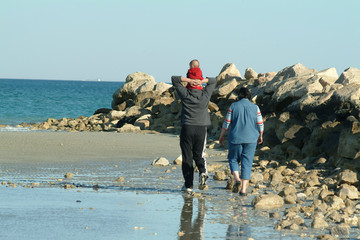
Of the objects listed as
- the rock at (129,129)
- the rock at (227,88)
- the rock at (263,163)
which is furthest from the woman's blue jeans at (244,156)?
the rock at (129,129)

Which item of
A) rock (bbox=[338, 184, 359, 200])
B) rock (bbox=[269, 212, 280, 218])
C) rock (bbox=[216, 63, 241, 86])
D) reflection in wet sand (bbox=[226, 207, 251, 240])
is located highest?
rock (bbox=[216, 63, 241, 86])

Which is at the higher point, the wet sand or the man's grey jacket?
the man's grey jacket

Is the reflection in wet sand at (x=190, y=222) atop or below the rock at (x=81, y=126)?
below

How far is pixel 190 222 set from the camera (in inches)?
293

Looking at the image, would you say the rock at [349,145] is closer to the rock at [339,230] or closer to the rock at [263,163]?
the rock at [263,163]

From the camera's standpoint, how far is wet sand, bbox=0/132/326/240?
6840mm

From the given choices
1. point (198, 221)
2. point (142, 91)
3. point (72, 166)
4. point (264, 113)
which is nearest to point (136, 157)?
point (72, 166)

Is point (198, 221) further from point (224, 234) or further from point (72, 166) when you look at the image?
point (72, 166)

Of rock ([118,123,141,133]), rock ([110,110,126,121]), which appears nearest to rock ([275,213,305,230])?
rock ([118,123,141,133])

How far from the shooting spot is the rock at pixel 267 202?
8.53 meters

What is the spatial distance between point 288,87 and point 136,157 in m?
6.10

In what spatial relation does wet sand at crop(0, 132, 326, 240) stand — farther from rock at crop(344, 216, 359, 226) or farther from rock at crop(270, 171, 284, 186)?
rock at crop(270, 171, 284, 186)

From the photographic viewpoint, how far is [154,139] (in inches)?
835

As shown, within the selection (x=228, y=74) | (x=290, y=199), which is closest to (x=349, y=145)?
Answer: (x=290, y=199)
